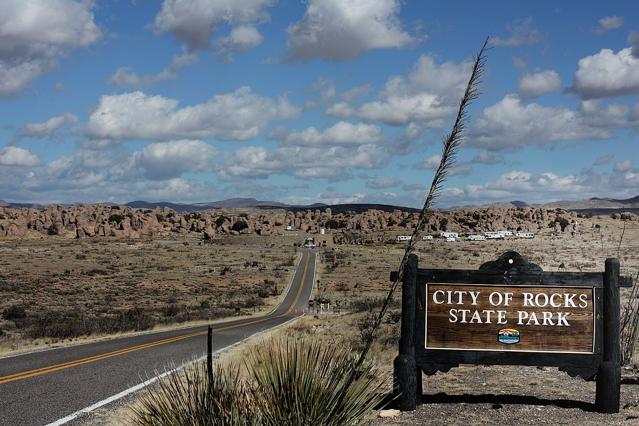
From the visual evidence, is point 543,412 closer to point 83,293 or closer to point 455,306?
point 455,306

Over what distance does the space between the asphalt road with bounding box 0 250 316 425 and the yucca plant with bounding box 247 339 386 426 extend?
1.26 m

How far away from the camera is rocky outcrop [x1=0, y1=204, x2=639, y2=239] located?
139m

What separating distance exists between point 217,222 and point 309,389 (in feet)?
571

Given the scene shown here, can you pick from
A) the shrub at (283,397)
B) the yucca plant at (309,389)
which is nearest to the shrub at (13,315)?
the shrub at (283,397)

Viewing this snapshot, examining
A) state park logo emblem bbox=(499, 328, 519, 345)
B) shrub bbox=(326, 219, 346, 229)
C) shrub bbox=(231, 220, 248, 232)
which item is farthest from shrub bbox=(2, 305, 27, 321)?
shrub bbox=(326, 219, 346, 229)

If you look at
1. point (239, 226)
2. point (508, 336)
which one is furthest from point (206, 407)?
point (239, 226)

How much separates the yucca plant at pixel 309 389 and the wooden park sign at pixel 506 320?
11.0 ft

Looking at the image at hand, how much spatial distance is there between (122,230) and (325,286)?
281ft

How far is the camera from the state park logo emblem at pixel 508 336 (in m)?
7.94

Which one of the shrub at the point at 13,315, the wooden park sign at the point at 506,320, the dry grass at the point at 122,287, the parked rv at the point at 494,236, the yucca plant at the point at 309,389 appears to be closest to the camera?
the yucca plant at the point at 309,389

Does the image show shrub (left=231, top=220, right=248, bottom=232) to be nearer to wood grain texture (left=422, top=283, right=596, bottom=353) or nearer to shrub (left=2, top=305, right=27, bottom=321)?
shrub (left=2, top=305, right=27, bottom=321)

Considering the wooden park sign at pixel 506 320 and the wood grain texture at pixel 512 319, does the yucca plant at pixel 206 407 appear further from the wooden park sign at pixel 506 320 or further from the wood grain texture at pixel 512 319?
the wood grain texture at pixel 512 319

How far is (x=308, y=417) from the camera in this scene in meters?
4.20

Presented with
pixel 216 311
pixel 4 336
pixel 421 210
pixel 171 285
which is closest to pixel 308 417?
pixel 421 210
